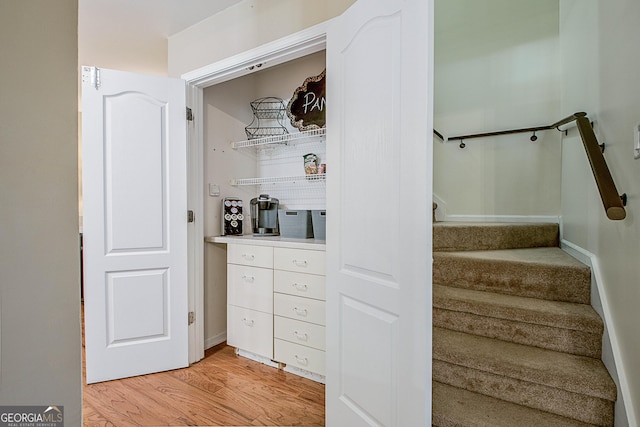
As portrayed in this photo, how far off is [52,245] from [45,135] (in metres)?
0.21

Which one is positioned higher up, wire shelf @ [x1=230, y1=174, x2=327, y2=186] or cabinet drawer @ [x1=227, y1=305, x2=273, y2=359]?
wire shelf @ [x1=230, y1=174, x2=327, y2=186]

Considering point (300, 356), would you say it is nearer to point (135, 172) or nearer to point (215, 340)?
point (215, 340)

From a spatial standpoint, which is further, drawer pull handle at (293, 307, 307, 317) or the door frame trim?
the door frame trim

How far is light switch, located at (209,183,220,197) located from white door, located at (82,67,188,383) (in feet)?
1.16

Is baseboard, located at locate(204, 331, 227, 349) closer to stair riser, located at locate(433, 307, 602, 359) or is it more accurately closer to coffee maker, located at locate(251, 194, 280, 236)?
coffee maker, located at locate(251, 194, 280, 236)

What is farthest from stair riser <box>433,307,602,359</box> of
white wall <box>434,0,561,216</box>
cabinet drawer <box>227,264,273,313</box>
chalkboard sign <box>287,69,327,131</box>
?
chalkboard sign <box>287,69,327,131</box>

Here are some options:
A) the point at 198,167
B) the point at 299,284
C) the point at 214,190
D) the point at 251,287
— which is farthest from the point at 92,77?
the point at 299,284

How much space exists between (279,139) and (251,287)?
1.20 m

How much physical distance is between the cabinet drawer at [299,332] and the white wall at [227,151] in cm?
74

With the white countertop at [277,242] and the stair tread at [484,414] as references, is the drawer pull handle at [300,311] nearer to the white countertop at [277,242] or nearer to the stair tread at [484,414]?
the white countertop at [277,242]

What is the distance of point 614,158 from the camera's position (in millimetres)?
1460

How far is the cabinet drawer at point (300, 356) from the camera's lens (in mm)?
2152

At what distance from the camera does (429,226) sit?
1.18 m

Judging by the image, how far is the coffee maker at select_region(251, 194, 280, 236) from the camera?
2.79m
